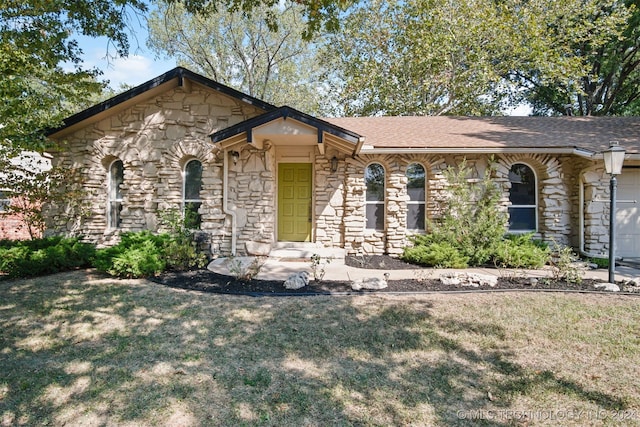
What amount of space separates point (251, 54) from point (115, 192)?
55.3 ft

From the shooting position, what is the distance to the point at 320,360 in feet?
11.4

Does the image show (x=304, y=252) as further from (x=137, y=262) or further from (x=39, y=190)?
(x=39, y=190)

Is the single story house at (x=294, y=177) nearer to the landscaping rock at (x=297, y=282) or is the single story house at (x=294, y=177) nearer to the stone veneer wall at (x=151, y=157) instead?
the stone veneer wall at (x=151, y=157)

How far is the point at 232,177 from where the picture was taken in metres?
8.42

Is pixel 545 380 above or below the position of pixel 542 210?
below

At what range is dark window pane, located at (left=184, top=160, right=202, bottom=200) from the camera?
8.89m

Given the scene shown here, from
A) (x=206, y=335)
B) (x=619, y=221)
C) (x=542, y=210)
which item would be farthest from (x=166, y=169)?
(x=619, y=221)

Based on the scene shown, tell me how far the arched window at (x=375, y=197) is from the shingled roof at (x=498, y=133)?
2.72 ft

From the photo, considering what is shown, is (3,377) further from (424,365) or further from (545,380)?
(545,380)

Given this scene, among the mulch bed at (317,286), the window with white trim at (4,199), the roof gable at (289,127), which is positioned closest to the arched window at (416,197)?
the roof gable at (289,127)

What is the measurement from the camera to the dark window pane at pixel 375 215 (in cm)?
908

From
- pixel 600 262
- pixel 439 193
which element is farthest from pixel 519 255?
pixel 439 193

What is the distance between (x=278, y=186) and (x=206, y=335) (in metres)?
5.65

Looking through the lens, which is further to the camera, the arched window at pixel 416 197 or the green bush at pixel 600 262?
the arched window at pixel 416 197
